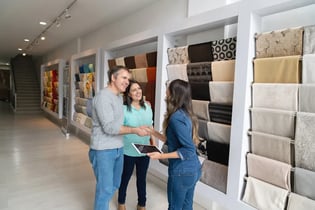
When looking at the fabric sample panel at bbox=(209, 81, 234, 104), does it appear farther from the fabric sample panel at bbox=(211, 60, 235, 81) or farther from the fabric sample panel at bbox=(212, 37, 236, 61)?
the fabric sample panel at bbox=(212, 37, 236, 61)

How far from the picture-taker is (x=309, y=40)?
1737mm

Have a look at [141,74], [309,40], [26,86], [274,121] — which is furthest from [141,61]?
[26,86]

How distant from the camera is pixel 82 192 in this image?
3.21m

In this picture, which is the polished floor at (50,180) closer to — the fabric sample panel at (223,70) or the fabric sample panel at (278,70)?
the fabric sample panel at (223,70)

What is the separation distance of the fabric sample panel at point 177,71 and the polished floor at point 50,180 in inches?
62.1

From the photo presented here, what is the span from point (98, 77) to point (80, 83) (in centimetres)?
148

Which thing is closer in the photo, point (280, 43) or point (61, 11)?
point (280, 43)

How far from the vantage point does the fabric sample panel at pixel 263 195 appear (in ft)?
6.25

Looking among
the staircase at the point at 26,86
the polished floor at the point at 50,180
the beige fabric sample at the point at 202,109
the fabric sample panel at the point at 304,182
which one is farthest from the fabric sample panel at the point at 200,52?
the staircase at the point at 26,86

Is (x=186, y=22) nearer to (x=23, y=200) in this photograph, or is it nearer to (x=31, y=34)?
(x=23, y=200)

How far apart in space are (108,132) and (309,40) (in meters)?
1.69

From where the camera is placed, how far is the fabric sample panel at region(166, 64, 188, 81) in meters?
2.84

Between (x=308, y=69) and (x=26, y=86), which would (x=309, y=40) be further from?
(x=26, y=86)

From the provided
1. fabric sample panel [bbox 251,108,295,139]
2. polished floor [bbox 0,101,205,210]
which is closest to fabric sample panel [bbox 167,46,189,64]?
fabric sample panel [bbox 251,108,295,139]
